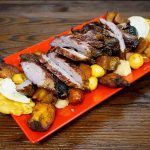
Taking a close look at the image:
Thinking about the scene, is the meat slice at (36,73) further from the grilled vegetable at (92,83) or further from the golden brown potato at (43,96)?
the grilled vegetable at (92,83)

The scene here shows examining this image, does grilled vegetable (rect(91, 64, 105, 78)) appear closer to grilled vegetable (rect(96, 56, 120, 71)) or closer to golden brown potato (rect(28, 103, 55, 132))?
grilled vegetable (rect(96, 56, 120, 71))

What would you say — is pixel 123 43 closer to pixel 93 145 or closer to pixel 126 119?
pixel 126 119

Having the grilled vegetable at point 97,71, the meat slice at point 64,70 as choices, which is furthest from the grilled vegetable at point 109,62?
the meat slice at point 64,70

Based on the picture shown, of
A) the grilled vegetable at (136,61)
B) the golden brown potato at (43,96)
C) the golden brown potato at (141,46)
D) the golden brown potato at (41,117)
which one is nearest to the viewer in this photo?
the golden brown potato at (41,117)

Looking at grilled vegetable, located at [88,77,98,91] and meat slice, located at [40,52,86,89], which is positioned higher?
meat slice, located at [40,52,86,89]

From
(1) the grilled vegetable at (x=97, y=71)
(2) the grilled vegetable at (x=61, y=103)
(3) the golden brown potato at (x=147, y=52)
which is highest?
(3) the golden brown potato at (x=147, y=52)

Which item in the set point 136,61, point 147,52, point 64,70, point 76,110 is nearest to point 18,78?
point 64,70

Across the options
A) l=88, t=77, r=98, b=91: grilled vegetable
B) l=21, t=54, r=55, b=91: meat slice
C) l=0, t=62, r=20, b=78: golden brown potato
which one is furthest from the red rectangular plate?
l=0, t=62, r=20, b=78: golden brown potato
